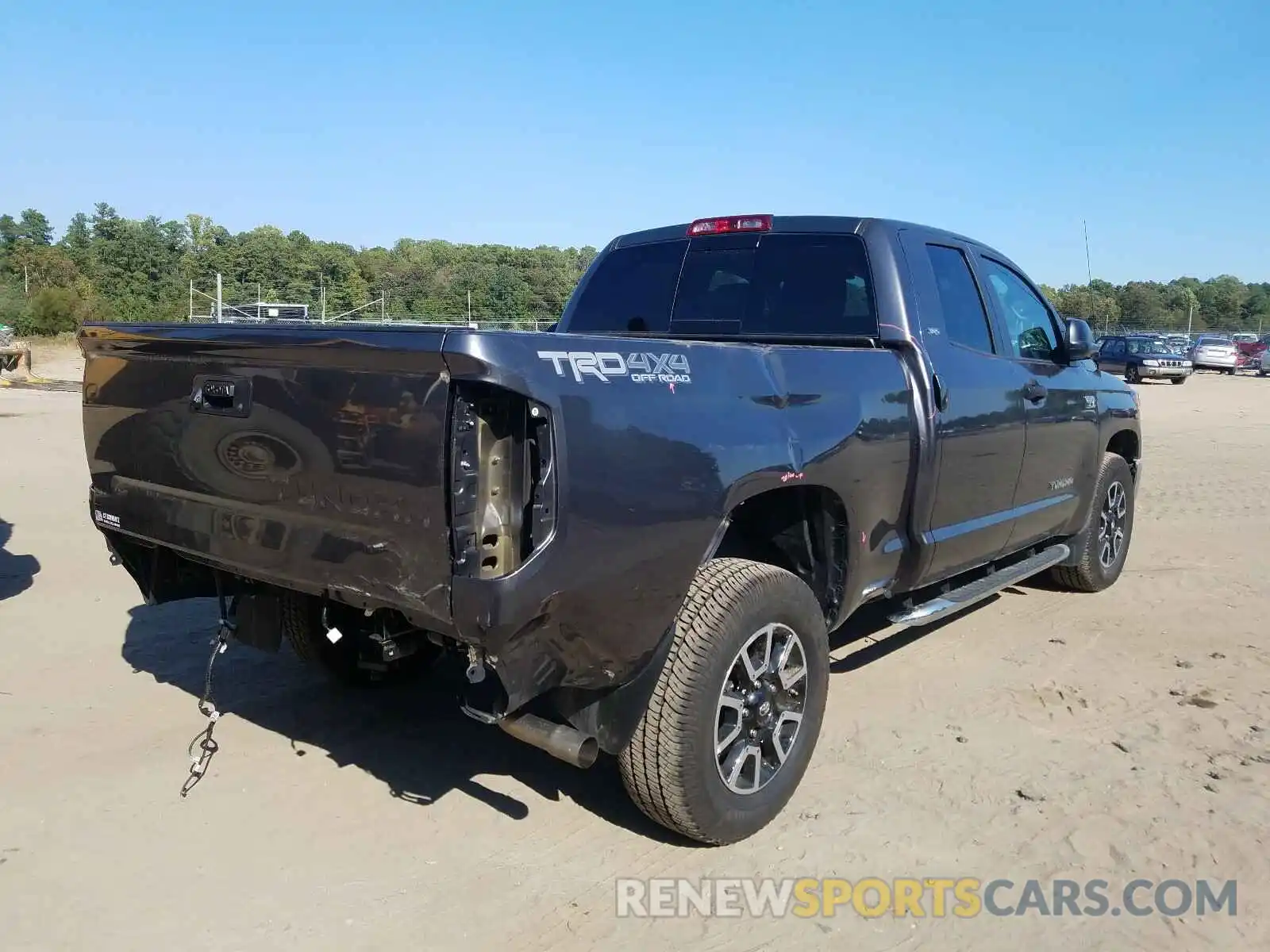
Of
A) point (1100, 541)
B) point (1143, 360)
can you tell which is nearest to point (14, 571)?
point (1100, 541)

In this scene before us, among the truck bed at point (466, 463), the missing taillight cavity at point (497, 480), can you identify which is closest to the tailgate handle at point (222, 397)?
the truck bed at point (466, 463)

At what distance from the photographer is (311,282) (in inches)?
1500

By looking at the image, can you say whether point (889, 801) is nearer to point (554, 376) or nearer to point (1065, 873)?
point (1065, 873)

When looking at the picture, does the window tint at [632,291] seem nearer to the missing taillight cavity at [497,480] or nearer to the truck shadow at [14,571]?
the missing taillight cavity at [497,480]

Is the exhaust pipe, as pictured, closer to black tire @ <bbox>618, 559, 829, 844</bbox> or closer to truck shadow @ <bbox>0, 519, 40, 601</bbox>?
black tire @ <bbox>618, 559, 829, 844</bbox>

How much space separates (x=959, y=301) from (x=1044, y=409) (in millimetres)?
919

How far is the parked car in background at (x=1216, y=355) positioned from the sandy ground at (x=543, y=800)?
1472 inches

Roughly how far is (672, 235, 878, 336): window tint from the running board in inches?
49.5

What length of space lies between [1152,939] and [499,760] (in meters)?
2.36

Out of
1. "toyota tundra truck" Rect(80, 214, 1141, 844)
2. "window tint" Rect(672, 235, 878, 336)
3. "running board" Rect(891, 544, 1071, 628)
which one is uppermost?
"window tint" Rect(672, 235, 878, 336)

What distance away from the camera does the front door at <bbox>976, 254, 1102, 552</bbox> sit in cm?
525

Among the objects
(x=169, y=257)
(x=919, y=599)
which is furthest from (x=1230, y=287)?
(x=919, y=599)

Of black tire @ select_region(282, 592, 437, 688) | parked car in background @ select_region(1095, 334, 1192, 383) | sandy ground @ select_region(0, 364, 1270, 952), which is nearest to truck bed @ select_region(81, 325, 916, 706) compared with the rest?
black tire @ select_region(282, 592, 437, 688)

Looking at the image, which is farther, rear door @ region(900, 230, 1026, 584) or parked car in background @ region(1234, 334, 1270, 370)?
parked car in background @ region(1234, 334, 1270, 370)
